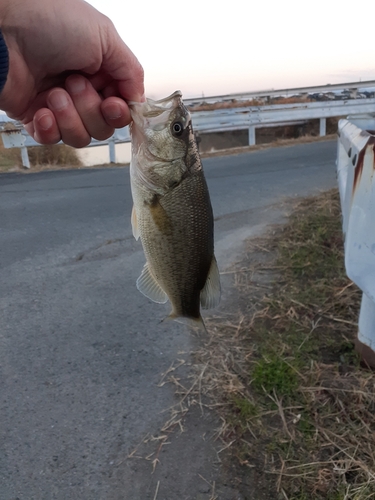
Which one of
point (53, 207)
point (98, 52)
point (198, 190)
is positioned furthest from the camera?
point (53, 207)

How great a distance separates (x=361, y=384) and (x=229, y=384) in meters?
0.83

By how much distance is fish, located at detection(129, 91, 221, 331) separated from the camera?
1.88m

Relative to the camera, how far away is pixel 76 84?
86.1 inches

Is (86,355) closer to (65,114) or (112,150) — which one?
(65,114)

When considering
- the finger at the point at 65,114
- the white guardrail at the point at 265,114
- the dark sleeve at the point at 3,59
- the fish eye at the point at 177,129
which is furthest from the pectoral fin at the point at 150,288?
the white guardrail at the point at 265,114

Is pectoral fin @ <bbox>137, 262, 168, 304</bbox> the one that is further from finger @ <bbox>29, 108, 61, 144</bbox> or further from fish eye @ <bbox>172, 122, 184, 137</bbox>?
finger @ <bbox>29, 108, 61, 144</bbox>

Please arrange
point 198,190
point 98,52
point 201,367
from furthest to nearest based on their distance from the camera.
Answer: point 201,367 → point 98,52 → point 198,190

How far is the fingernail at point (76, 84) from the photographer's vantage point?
2.18 metres

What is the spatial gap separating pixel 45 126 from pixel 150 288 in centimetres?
87

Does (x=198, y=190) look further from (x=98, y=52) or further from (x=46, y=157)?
(x=46, y=157)

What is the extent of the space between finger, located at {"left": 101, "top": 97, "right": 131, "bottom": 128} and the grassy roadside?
5.92 feet

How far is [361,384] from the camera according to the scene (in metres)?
2.95

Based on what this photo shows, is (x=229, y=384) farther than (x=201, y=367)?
No

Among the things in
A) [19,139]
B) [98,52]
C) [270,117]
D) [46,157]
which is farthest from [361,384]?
[270,117]
